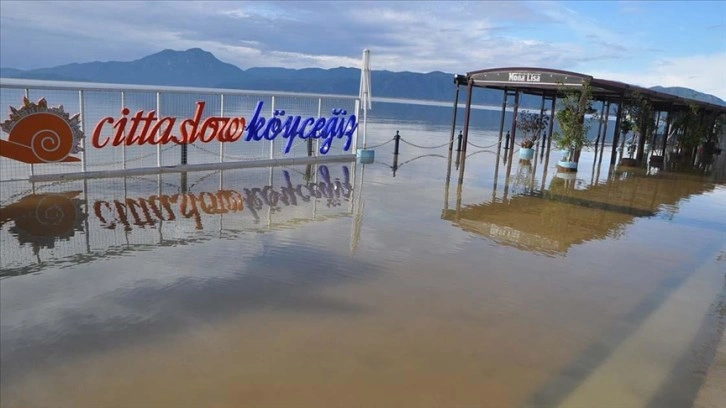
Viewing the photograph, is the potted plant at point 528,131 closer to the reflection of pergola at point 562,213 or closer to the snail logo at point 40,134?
the reflection of pergola at point 562,213

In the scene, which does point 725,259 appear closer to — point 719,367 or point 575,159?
point 719,367

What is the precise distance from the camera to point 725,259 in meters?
8.93

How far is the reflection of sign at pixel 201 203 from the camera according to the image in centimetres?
878

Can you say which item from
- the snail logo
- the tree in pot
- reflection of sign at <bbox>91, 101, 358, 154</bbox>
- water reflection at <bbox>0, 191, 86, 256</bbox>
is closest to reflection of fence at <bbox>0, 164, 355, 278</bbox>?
water reflection at <bbox>0, 191, 86, 256</bbox>

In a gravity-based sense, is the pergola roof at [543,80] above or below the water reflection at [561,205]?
above

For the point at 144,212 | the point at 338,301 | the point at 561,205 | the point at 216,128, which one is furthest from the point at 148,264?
the point at 561,205

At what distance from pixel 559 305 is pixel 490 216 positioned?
15.6 ft

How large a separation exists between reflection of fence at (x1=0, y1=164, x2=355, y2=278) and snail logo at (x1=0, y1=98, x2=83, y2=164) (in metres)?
0.73

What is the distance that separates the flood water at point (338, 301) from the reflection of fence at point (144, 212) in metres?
0.05

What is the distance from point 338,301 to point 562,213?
25.2 ft

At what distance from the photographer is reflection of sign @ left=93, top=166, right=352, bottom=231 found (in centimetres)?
878

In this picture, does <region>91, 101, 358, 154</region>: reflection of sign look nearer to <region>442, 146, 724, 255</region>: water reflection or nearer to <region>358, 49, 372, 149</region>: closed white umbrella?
<region>358, 49, 372, 149</region>: closed white umbrella

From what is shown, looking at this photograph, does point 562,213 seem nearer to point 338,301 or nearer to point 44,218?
point 338,301

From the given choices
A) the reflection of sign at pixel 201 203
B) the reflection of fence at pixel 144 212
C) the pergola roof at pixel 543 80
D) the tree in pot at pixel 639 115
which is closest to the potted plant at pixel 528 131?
the pergola roof at pixel 543 80
